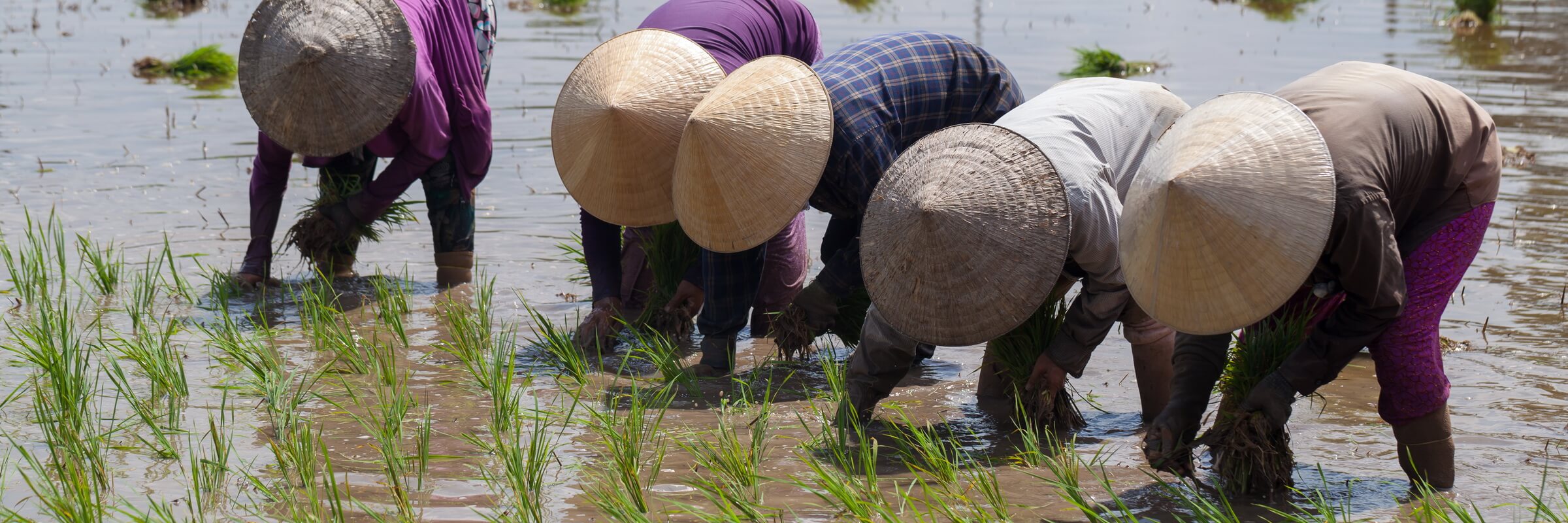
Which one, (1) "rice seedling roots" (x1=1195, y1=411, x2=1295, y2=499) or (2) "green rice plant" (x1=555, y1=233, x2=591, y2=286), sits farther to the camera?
(2) "green rice plant" (x1=555, y1=233, x2=591, y2=286)

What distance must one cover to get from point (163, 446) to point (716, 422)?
140cm

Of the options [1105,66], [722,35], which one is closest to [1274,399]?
[722,35]

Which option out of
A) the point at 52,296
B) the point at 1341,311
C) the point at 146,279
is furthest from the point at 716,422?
the point at 52,296

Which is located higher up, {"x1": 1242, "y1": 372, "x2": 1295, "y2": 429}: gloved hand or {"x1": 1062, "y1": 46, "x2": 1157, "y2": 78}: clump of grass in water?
{"x1": 1242, "y1": 372, "x2": 1295, "y2": 429}: gloved hand

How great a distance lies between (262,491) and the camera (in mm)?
3197

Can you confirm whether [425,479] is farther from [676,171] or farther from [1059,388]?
[1059,388]

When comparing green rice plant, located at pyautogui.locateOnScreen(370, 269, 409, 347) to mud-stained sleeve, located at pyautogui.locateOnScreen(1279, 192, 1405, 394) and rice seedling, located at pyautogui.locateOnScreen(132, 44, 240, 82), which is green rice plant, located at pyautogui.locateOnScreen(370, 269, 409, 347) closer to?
mud-stained sleeve, located at pyautogui.locateOnScreen(1279, 192, 1405, 394)

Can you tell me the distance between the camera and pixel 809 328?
4184 millimetres

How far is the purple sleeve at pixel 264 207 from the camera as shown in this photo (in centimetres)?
532

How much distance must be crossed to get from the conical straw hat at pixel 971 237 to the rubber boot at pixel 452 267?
2632 millimetres

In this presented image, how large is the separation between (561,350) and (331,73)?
1.26 m

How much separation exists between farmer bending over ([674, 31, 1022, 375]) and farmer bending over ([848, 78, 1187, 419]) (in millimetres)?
376

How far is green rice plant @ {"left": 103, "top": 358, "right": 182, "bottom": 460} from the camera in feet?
11.4

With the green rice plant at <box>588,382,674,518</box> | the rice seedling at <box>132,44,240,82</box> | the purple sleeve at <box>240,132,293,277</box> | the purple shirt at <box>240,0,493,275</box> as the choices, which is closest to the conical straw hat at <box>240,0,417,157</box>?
the purple shirt at <box>240,0,493,275</box>
